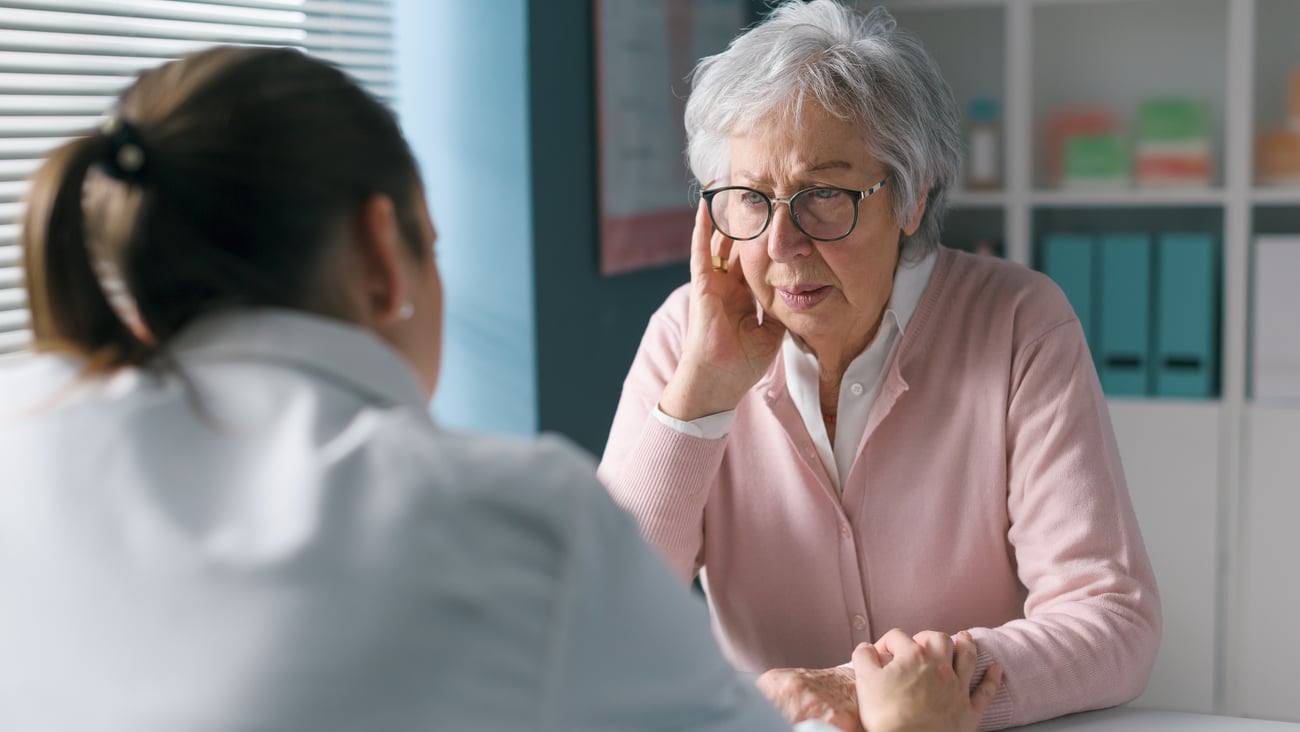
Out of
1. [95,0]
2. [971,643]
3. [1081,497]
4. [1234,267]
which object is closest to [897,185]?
[1081,497]

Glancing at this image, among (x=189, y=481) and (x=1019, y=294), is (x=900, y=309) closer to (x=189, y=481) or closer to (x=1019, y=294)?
(x=1019, y=294)

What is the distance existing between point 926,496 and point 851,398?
0.16m

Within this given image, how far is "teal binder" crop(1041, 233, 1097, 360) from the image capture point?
308cm

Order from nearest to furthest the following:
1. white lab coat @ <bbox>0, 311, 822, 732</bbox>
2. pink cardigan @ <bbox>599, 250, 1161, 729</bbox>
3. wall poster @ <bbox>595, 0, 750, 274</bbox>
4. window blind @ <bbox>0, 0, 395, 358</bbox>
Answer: white lab coat @ <bbox>0, 311, 822, 732</bbox> → pink cardigan @ <bbox>599, 250, 1161, 729</bbox> → window blind @ <bbox>0, 0, 395, 358</bbox> → wall poster @ <bbox>595, 0, 750, 274</bbox>

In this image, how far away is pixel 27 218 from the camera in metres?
0.74

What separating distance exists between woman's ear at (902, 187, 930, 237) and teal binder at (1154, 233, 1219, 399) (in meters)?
1.68

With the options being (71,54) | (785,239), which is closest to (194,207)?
(785,239)

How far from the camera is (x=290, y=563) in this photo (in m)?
0.61

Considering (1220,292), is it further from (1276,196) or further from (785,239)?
(785,239)

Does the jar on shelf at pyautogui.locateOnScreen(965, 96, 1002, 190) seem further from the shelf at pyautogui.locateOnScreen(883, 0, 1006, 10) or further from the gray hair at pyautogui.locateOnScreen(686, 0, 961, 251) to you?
the gray hair at pyautogui.locateOnScreen(686, 0, 961, 251)

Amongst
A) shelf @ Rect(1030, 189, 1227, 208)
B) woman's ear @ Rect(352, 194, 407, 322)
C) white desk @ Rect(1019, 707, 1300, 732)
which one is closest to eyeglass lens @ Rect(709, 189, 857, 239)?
white desk @ Rect(1019, 707, 1300, 732)

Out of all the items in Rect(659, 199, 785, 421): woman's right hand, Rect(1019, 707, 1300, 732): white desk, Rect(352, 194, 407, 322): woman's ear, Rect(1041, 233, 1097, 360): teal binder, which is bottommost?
Rect(1019, 707, 1300, 732): white desk

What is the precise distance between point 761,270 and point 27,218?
0.97 metres

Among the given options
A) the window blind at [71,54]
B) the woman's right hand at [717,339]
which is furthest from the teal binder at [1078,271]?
the window blind at [71,54]
